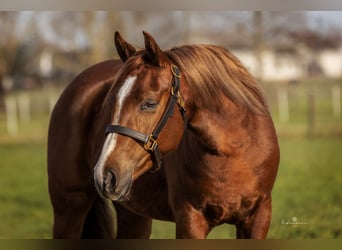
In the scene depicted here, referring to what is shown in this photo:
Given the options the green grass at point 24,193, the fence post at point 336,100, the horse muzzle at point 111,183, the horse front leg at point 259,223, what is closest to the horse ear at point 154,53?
the horse muzzle at point 111,183

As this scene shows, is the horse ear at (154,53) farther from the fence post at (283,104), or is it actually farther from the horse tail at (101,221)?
the fence post at (283,104)

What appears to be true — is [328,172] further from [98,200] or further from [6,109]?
[6,109]

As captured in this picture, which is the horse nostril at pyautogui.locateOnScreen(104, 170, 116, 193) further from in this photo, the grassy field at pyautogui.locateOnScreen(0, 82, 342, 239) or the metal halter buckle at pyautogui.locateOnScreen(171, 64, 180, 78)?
the grassy field at pyautogui.locateOnScreen(0, 82, 342, 239)

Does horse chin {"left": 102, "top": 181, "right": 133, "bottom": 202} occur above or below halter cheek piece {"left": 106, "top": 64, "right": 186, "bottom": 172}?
below

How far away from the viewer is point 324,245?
340cm

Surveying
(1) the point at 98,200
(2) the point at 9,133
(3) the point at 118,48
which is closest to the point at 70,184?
(1) the point at 98,200

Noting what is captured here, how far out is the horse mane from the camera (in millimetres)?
2650

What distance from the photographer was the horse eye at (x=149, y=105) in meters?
2.44

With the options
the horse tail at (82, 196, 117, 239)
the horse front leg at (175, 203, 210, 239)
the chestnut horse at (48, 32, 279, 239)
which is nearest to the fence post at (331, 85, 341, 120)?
the horse tail at (82, 196, 117, 239)

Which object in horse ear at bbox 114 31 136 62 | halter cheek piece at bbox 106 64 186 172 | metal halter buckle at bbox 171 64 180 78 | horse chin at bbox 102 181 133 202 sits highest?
horse ear at bbox 114 31 136 62

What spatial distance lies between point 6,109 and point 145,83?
1009 centimetres

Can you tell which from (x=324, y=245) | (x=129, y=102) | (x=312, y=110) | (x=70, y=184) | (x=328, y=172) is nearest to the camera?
(x=129, y=102)

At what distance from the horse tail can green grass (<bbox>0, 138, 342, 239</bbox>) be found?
4.83 feet

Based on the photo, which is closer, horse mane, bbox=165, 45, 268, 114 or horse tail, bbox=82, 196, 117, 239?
horse mane, bbox=165, 45, 268, 114
